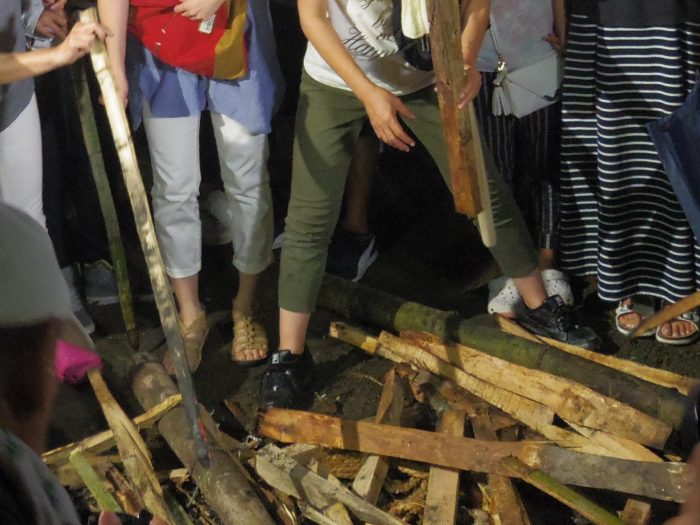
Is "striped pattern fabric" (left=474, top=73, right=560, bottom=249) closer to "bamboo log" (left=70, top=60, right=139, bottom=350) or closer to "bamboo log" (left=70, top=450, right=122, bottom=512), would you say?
"bamboo log" (left=70, top=60, right=139, bottom=350)

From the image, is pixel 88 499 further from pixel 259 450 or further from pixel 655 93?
pixel 655 93

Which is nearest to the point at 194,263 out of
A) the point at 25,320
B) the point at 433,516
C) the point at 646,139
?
the point at 433,516

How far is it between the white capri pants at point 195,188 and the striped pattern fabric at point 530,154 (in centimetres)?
101

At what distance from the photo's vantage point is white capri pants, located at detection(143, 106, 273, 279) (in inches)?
162

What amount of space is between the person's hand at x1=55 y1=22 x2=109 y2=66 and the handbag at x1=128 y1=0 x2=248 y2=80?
394 millimetres

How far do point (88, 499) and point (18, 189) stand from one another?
1.32 meters

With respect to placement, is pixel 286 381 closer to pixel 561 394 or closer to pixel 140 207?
pixel 561 394

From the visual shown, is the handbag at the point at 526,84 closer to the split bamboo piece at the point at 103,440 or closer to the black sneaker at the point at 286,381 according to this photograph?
the black sneaker at the point at 286,381

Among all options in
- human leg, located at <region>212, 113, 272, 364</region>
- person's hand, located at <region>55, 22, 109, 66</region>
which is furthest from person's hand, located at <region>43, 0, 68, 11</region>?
human leg, located at <region>212, 113, 272, 364</region>

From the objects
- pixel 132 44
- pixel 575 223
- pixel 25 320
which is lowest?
pixel 575 223

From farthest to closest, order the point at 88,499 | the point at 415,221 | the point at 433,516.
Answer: the point at 415,221 < the point at 88,499 < the point at 433,516

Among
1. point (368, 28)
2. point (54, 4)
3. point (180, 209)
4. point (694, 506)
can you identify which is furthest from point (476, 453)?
point (54, 4)

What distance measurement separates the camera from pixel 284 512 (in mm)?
3455

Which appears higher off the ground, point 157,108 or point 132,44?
point 132,44
